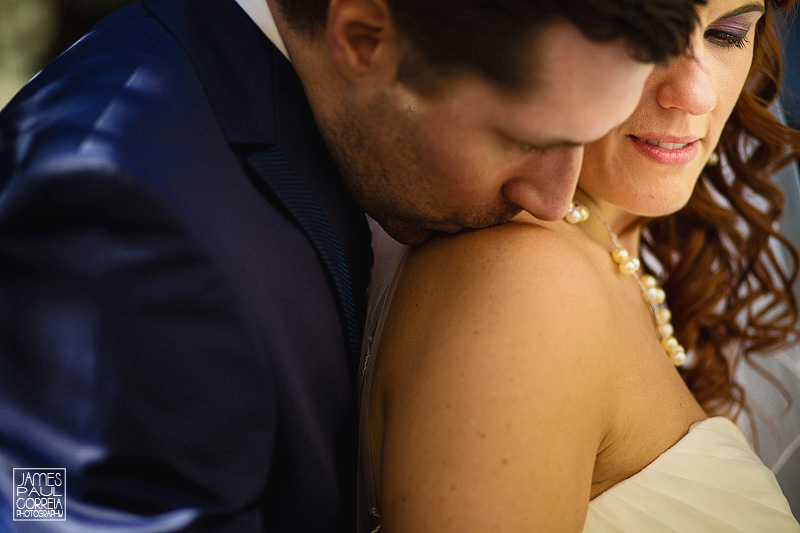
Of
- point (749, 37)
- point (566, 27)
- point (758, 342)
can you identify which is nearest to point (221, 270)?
point (566, 27)

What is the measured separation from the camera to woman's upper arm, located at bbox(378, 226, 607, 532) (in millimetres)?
1032

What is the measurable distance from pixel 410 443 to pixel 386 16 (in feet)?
2.35

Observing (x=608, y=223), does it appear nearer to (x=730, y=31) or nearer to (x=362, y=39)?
(x=730, y=31)

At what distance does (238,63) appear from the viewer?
1174mm

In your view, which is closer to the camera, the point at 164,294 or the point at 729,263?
the point at 164,294

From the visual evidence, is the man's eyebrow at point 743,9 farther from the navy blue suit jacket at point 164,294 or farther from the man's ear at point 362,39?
the navy blue suit jacket at point 164,294

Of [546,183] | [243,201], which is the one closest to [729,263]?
[546,183]

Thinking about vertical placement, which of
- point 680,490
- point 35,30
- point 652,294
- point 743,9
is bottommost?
point 680,490

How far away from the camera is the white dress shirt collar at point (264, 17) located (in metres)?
1.25

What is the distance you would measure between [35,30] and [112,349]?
15.1 ft

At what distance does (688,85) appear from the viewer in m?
1.51

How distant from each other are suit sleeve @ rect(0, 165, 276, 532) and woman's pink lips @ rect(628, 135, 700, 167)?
3.59ft

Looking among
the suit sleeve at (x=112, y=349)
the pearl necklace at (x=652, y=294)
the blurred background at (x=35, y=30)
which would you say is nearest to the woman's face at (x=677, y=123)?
the pearl necklace at (x=652, y=294)

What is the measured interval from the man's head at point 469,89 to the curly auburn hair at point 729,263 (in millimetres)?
1405
